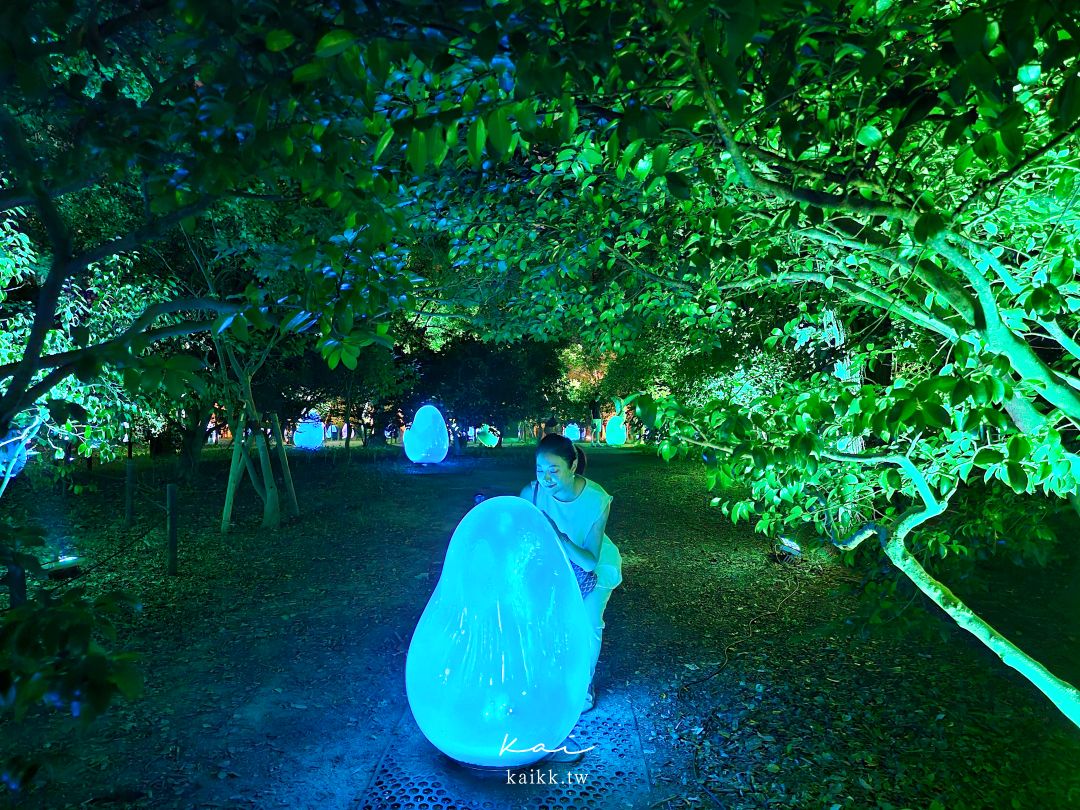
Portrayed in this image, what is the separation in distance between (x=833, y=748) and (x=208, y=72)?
5.09 metres

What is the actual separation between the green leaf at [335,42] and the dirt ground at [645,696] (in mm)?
1644

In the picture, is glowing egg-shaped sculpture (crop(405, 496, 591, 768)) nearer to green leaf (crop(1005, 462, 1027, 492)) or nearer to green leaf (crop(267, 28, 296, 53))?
green leaf (crop(1005, 462, 1027, 492))

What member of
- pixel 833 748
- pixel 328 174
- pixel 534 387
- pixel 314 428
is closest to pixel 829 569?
pixel 833 748

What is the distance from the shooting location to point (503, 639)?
3469mm

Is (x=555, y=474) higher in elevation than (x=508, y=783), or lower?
higher

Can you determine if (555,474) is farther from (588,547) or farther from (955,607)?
(955,607)

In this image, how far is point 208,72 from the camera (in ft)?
6.75

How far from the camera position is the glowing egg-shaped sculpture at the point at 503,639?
3.48m

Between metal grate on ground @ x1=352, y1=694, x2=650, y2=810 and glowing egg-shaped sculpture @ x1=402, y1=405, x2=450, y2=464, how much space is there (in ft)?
49.0

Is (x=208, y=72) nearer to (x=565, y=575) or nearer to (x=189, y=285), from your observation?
(x=565, y=575)

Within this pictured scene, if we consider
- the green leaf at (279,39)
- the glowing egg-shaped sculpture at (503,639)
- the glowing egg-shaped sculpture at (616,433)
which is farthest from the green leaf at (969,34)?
the glowing egg-shaped sculpture at (616,433)

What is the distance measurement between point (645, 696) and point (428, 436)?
14.9m

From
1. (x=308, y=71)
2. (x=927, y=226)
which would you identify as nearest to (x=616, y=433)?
(x=927, y=226)

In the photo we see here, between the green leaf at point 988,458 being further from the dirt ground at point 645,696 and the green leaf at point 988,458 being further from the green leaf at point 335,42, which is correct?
the dirt ground at point 645,696
